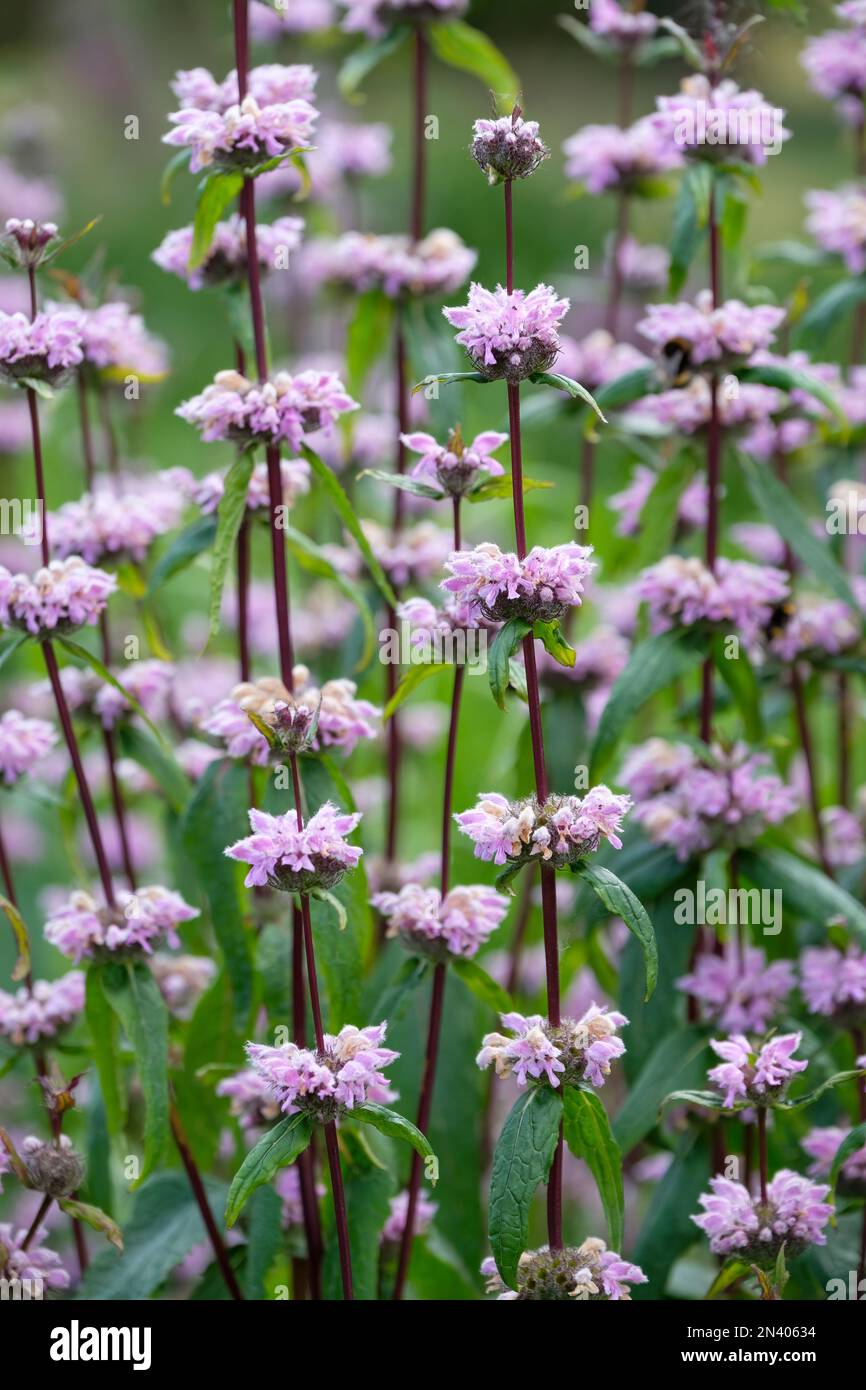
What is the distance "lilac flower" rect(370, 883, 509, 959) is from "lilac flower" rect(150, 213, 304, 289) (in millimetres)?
709

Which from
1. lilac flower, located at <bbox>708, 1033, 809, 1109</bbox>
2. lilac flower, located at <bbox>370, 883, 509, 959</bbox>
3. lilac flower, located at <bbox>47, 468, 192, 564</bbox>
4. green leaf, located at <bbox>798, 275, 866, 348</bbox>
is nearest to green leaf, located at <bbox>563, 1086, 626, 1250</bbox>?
lilac flower, located at <bbox>708, 1033, 809, 1109</bbox>

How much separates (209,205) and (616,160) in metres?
0.79

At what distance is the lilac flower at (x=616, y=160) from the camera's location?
83.4 inches

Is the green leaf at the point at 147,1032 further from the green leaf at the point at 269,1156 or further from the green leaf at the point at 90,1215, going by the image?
the green leaf at the point at 269,1156

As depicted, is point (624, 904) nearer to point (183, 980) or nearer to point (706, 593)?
point (706, 593)

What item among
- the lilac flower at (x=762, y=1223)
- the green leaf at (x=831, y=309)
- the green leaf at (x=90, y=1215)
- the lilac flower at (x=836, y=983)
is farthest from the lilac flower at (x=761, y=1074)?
the green leaf at (x=831, y=309)

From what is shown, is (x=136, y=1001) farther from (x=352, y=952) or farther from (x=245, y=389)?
(x=245, y=389)

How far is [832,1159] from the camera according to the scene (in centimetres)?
162

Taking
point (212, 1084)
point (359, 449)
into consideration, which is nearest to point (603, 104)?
point (359, 449)

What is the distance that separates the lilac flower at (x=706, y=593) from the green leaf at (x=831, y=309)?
50cm

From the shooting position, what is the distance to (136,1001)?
1589 mm

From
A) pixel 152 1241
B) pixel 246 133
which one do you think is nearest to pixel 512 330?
pixel 246 133

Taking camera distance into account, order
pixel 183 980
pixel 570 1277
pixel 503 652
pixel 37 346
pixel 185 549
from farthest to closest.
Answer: pixel 183 980, pixel 185 549, pixel 37 346, pixel 570 1277, pixel 503 652

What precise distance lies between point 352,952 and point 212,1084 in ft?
1.40
